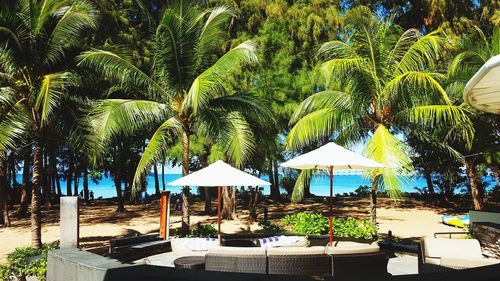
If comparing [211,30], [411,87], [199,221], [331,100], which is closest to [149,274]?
[411,87]

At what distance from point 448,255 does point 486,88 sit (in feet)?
10.4

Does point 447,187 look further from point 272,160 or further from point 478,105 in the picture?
point 478,105

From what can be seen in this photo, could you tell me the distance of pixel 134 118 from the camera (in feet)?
39.5

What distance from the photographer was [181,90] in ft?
40.5

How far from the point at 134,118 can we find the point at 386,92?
7.35m

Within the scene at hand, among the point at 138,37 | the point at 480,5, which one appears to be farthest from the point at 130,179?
the point at 480,5

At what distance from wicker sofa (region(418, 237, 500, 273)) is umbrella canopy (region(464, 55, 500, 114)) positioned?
95.2 inches

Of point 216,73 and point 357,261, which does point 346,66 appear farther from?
point 357,261

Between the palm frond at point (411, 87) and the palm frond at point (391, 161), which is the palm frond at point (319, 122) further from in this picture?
the palm frond at point (391, 161)

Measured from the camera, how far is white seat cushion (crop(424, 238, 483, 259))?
6.90 meters

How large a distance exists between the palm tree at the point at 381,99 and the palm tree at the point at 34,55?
699 centimetres

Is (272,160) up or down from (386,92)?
down

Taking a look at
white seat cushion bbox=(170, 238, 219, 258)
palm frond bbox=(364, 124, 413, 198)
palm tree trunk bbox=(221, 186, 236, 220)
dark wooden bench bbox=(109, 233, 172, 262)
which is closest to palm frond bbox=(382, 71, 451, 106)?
palm frond bbox=(364, 124, 413, 198)

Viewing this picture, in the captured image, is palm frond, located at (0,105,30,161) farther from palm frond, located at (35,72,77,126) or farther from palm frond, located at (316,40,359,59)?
palm frond, located at (316,40,359,59)
